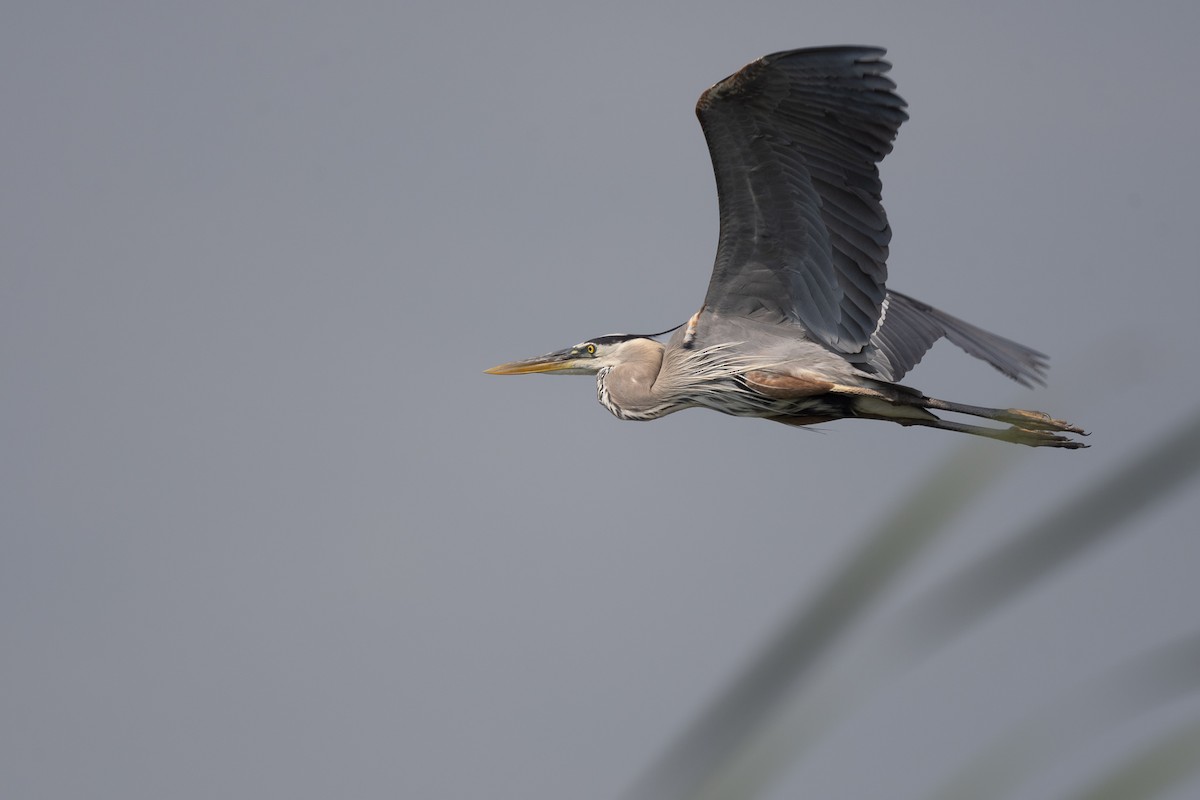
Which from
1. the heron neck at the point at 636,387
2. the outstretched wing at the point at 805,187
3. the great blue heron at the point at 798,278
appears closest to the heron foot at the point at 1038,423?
the great blue heron at the point at 798,278

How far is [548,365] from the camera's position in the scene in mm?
7621

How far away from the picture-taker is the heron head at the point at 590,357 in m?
7.11

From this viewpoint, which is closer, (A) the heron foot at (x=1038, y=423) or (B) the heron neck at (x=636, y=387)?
(A) the heron foot at (x=1038, y=423)

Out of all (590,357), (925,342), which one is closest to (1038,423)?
(925,342)

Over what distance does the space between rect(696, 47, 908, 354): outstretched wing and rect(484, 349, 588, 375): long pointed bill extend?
1.39 metres

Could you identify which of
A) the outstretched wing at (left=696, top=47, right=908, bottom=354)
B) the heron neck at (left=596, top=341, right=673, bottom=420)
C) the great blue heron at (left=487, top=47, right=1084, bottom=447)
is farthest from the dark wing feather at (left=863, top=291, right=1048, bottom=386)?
the heron neck at (left=596, top=341, right=673, bottom=420)

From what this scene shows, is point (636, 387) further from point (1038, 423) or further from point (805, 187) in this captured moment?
point (1038, 423)

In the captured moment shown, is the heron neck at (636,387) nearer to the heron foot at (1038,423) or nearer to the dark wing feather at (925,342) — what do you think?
the dark wing feather at (925,342)

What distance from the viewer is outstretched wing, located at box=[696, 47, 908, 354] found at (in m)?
5.31

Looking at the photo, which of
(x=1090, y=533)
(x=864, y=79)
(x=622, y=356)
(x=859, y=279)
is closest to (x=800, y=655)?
(x=1090, y=533)

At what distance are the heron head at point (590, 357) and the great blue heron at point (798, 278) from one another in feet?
0.14

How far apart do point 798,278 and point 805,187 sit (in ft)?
1.66

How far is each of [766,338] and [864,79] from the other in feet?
4.62

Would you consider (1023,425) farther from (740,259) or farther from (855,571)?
(855,571)
